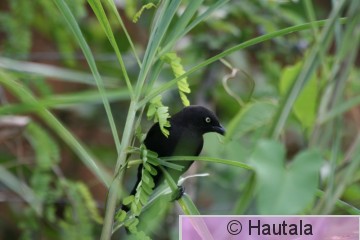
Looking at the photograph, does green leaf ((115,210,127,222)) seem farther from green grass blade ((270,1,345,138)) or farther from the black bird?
green grass blade ((270,1,345,138))

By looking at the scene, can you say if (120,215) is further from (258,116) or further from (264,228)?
(258,116)

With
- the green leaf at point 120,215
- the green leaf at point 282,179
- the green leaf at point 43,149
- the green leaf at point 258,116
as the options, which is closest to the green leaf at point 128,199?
the green leaf at point 120,215

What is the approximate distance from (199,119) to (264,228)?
13cm

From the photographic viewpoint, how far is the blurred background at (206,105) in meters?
0.90

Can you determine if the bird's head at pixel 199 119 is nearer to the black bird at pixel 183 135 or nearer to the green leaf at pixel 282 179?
the black bird at pixel 183 135

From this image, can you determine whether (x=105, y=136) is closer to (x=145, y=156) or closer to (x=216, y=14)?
(x=216, y=14)

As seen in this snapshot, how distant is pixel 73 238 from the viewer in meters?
1.41

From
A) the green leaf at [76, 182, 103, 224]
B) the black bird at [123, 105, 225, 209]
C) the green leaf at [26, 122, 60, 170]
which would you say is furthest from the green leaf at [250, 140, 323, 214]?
the green leaf at [26, 122, 60, 170]

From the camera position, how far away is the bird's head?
2.41ft

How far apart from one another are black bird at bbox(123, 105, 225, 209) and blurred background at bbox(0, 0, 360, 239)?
4 cm

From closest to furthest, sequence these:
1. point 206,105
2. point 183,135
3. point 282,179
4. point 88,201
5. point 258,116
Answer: point 282,179 → point 183,135 → point 258,116 → point 88,201 → point 206,105

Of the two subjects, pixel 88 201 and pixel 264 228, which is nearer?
pixel 264 228

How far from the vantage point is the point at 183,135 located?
728mm

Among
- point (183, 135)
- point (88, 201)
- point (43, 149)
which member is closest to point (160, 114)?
point (183, 135)
